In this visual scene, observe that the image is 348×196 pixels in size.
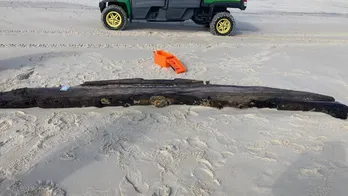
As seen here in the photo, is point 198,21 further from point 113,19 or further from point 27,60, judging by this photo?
point 27,60

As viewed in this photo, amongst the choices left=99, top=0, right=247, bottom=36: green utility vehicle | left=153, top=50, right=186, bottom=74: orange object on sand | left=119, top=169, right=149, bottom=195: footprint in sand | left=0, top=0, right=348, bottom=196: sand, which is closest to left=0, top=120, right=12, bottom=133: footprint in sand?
left=0, top=0, right=348, bottom=196: sand

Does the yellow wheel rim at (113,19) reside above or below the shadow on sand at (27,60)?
above

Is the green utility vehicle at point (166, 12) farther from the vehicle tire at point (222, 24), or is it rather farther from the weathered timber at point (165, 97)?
the weathered timber at point (165, 97)

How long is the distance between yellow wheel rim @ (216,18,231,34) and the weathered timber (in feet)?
12.2

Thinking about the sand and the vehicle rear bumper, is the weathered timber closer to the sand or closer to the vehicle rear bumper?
the sand

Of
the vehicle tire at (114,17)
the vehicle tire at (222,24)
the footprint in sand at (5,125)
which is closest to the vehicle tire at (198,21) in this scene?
the vehicle tire at (222,24)

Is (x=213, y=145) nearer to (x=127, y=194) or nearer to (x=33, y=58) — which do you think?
(x=127, y=194)

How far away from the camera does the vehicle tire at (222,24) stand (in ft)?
25.5

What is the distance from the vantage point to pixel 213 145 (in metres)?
3.40

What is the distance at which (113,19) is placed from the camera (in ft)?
25.1

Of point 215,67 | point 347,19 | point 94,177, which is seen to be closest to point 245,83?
point 215,67

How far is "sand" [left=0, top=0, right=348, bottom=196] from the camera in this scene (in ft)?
9.30

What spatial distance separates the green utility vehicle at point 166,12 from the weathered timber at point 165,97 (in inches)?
140

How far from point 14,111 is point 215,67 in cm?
317
